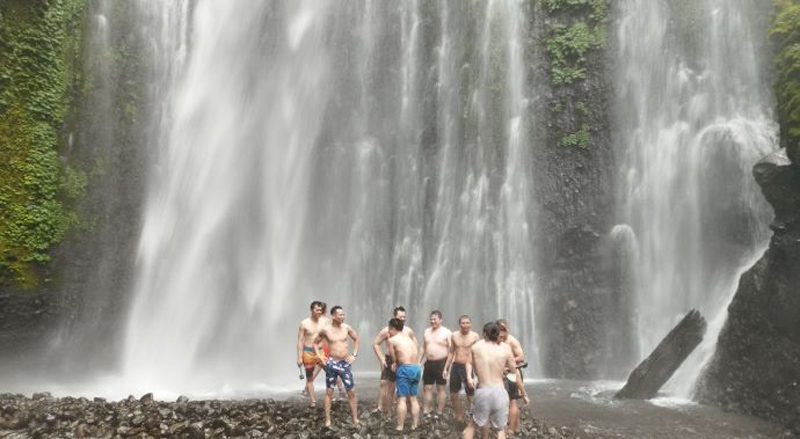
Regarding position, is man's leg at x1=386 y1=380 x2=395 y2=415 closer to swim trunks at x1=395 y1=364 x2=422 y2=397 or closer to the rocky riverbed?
the rocky riverbed

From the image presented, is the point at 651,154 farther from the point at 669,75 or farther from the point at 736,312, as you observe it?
the point at 736,312

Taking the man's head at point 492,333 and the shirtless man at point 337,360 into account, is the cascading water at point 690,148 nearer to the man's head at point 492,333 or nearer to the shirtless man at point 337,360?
the man's head at point 492,333

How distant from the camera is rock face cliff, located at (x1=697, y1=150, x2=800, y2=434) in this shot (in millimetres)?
11456

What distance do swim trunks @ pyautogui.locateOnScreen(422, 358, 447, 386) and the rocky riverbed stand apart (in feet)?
2.09

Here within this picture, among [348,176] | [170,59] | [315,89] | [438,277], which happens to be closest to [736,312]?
[438,277]

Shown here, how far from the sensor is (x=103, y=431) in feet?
29.6

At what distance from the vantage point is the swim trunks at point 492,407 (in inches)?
288

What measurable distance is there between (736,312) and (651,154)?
8779mm

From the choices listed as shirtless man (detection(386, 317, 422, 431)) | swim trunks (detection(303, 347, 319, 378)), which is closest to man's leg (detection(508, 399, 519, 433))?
shirtless man (detection(386, 317, 422, 431))

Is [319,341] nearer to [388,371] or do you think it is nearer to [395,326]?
[388,371]

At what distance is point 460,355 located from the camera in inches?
364

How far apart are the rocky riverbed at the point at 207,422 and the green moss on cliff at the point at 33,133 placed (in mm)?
10919

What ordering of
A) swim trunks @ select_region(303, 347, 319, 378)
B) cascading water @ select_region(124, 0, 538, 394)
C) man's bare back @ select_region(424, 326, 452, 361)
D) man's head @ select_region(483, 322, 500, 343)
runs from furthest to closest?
cascading water @ select_region(124, 0, 538, 394)
swim trunks @ select_region(303, 347, 319, 378)
man's bare back @ select_region(424, 326, 452, 361)
man's head @ select_region(483, 322, 500, 343)

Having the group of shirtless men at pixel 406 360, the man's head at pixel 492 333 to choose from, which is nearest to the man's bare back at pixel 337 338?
the group of shirtless men at pixel 406 360
